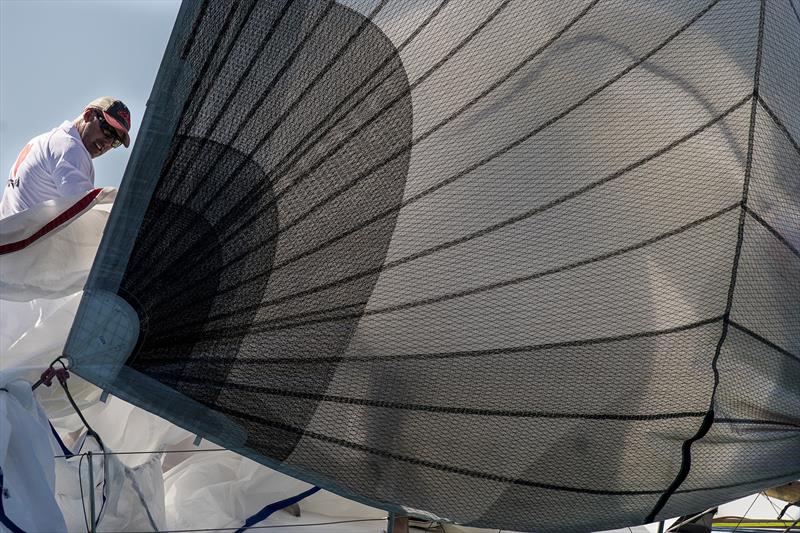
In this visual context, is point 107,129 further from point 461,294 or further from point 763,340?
point 763,340

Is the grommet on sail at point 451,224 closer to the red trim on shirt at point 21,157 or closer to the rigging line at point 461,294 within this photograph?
the rigging line at point 461,294

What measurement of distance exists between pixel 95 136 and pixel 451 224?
904 mm

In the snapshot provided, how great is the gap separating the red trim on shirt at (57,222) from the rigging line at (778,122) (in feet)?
3.90

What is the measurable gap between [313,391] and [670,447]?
1.97ft

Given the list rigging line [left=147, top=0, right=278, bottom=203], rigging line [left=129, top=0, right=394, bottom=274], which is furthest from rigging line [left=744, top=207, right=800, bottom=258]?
rigging line [left=147, top=0, right=278, bottom=203]

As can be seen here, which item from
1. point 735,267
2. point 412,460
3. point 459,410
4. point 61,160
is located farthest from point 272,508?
point 735,267

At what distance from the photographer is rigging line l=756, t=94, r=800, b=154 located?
1.49 metres

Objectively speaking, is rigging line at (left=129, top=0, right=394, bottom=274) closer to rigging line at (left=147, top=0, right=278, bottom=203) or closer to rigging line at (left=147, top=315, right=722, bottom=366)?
rigging line at (left=147, top=0, right=278, bottom=203)

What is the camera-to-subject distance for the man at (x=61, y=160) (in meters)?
1.89

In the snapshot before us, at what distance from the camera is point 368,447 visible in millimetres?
1580

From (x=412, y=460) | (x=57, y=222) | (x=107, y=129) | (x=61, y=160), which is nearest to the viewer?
(x=412, y=460)

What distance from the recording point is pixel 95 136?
6.55 ft

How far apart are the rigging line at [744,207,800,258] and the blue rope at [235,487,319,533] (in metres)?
1.04

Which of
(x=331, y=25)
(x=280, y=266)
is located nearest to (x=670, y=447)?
(x=280, y=266)
